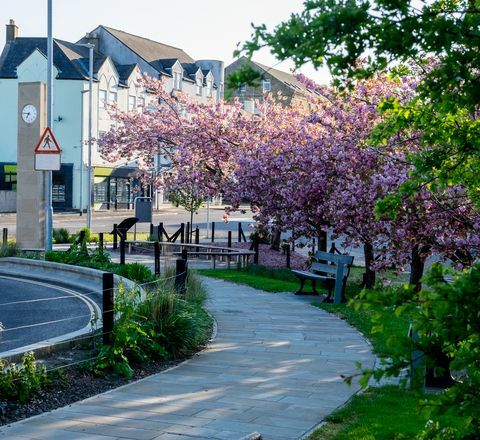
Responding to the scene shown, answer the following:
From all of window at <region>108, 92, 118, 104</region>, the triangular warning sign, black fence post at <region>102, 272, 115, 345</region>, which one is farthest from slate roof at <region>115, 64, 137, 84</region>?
black fence post at <region>102, 272, 115, 345</region>

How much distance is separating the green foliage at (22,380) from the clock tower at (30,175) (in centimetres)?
1668

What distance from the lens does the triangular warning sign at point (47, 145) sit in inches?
782

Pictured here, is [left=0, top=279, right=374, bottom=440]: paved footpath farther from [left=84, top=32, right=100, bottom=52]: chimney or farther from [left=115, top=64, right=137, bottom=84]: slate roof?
[left=84, top=32, right=100, bottom=52]: chimney

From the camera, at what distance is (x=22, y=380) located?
26.3ft

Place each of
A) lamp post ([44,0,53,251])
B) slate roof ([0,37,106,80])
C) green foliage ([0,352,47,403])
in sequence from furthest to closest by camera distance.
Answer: slate roof ([0,37,106,80]) → lamp post ([44,0,53,251]) → green foliage ([0,352,47,403])

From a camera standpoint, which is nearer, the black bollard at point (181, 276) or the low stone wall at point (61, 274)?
the black bollard at point (181, 276)

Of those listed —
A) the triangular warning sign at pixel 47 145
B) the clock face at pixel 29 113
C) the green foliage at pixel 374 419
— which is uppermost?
the clock face at pixel 29 113

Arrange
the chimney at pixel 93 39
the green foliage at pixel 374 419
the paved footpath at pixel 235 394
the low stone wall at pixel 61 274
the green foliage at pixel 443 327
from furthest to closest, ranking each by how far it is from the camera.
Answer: the chimney at pixel 93 39 → the low stone wall at pixel 61 274 → the paved footpath at pixel 235 394 → the green foliage at pixel 374 419 → the green foliage at pixel 443 327

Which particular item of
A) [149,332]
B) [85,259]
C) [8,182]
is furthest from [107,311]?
[8,182]

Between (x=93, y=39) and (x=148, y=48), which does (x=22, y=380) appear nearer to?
(x=93, y=39)

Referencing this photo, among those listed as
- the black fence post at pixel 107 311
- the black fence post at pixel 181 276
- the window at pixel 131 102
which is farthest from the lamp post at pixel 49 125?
the window at pixel 131 102

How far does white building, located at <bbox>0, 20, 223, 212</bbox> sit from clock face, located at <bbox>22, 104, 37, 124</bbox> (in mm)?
32343

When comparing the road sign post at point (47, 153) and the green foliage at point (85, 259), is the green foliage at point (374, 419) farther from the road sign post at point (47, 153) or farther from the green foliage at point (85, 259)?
the road sign post at point (47, 153)

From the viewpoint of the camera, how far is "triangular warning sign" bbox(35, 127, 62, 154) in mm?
19875
